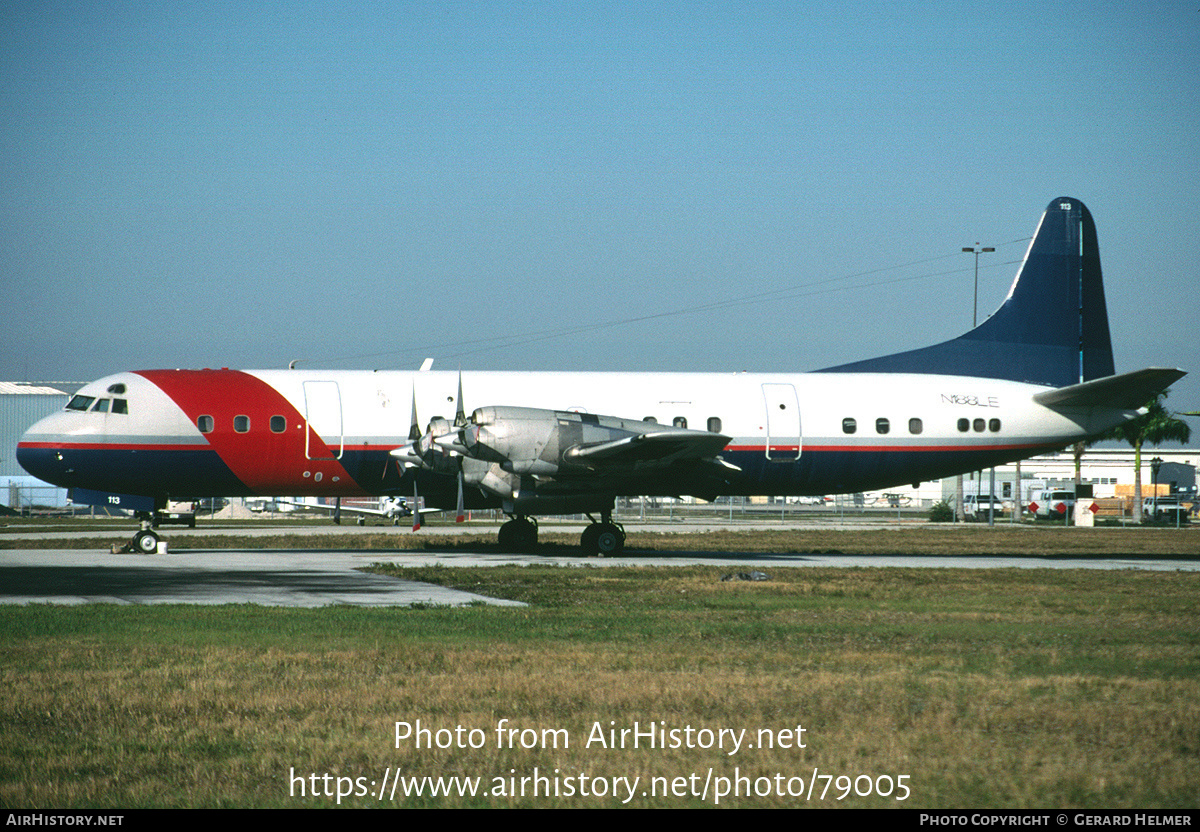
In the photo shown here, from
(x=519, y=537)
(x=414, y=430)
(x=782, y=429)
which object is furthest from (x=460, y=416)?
(x=782, y=429)

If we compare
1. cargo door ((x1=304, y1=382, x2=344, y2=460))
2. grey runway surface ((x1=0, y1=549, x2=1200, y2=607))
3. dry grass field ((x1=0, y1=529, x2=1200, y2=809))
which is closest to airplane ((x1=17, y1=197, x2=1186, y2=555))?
cargo door ((x1=304, y1=382, x2=344, y2=460))

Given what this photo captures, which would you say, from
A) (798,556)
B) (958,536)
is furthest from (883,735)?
(958,536)

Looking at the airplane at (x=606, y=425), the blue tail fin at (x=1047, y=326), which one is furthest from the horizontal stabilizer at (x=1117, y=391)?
the blue tail fin at (x=1047, y=326)

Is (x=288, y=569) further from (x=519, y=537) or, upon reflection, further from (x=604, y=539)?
(x=604, y=539)

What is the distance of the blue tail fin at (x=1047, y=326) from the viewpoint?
30.0 m

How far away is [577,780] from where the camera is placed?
274 inches

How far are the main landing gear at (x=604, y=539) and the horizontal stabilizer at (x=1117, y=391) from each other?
1187 centimetres

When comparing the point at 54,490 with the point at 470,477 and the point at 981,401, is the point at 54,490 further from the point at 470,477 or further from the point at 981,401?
the point at 981,401

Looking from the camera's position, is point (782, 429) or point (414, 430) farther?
point (782, 429)

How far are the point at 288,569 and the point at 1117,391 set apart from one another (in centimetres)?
2061

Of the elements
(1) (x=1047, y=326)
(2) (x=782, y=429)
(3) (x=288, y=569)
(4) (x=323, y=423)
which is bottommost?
(3) (x=288, y=569)

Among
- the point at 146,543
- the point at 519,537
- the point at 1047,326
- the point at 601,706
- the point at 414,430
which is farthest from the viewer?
the point at 1047,326

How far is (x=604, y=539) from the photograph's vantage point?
26.9 meters

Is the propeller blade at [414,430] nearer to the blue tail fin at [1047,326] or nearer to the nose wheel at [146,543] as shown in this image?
the nose wheel at [146,543]
